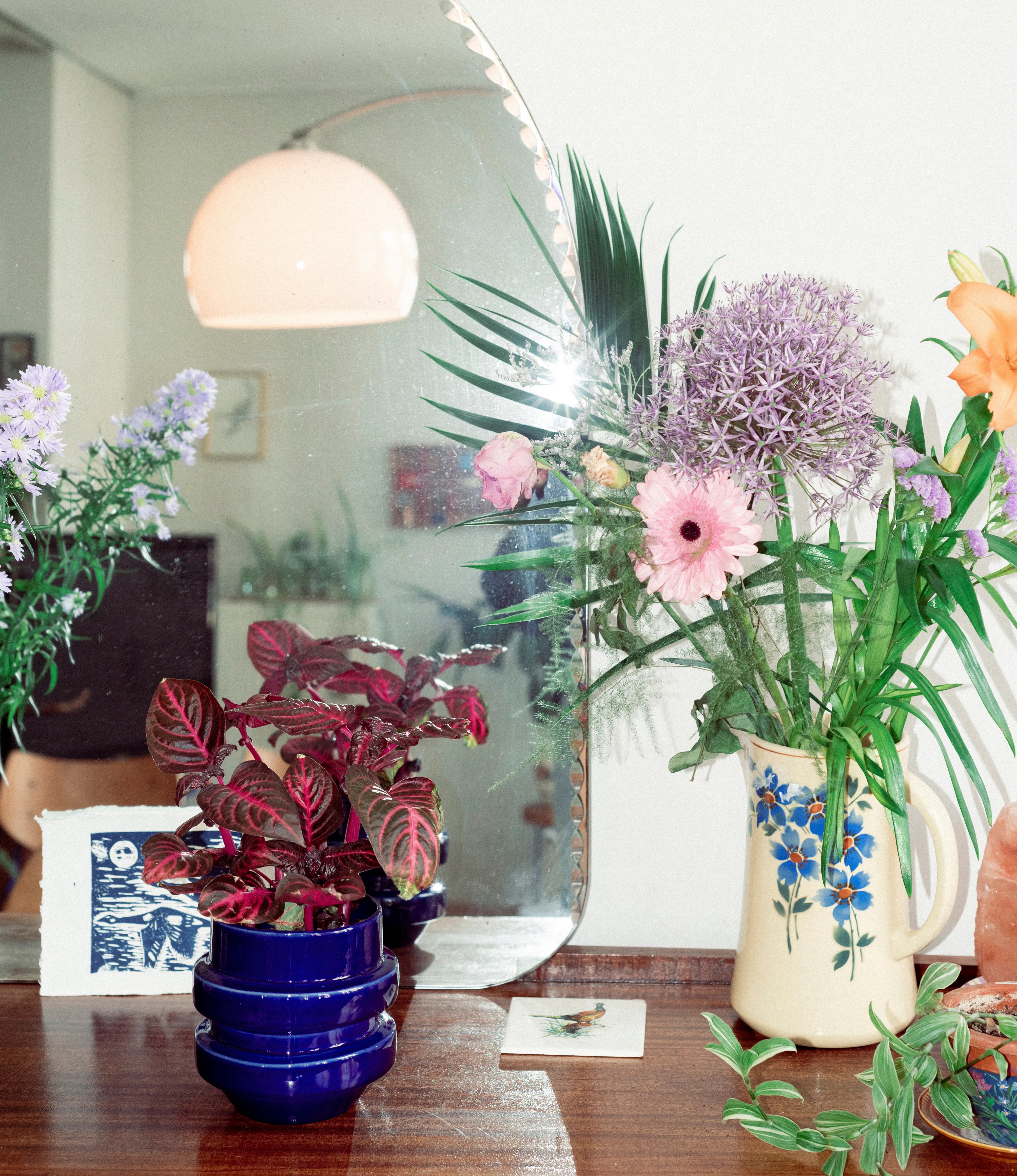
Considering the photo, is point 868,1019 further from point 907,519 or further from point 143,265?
point 143,265

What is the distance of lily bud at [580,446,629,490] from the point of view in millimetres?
869

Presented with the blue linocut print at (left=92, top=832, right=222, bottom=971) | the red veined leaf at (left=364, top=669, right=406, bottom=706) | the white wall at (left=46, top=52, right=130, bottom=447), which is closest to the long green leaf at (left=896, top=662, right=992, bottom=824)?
the red veined leaf at (left=364, top=669, right=406, bottom=706)

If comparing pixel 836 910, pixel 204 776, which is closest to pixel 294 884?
pixel 204 776

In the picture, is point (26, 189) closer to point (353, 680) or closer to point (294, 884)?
point (353, 680)

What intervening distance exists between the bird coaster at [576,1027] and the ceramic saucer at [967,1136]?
0.77 feet

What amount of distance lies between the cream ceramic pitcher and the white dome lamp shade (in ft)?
1.92

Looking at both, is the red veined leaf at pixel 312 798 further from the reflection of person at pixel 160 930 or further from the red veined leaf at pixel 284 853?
the reflection of person at pixel 160 930

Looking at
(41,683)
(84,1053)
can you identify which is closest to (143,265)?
(41,683)

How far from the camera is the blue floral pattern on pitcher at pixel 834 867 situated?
905 millimetres

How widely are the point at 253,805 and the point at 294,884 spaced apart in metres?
0.07

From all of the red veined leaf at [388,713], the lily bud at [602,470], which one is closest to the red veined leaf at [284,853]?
the red veined leaf at [388,713]

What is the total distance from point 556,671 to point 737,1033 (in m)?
0.37

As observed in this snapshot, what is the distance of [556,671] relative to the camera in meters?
1.07

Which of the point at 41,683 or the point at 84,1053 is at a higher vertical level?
the point at 41,683
